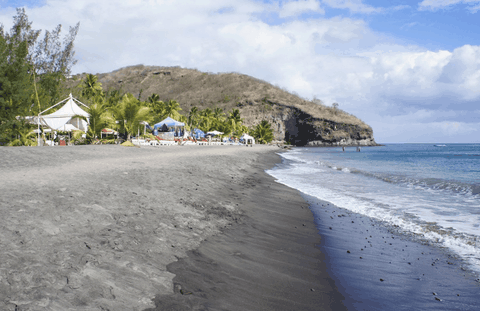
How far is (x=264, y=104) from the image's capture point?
141125 millimetres

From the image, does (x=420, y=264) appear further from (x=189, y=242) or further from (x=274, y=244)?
(x=189, y=242)

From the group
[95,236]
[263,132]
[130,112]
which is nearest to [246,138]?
[263,132]

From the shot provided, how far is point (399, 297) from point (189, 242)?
3180mm

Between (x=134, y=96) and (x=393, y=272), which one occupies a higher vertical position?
(x=134, y=96)

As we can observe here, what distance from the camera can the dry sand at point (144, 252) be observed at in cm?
321

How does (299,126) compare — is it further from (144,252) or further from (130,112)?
(144,252)

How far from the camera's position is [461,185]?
16.8 meters

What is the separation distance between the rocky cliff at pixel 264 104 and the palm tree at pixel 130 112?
334 ft

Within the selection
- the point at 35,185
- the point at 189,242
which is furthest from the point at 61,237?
the point at 35,185

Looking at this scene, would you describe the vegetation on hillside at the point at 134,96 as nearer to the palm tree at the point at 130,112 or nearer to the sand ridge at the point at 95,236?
the palm tree at the point at 130,112

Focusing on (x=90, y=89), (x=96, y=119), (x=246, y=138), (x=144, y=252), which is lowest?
(x=144, y=252)

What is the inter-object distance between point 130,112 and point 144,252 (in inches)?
1160

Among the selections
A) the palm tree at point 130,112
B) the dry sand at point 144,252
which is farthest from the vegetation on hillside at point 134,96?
the dry sand at point 144,252

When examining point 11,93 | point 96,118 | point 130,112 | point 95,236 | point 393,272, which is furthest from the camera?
point 130,112
